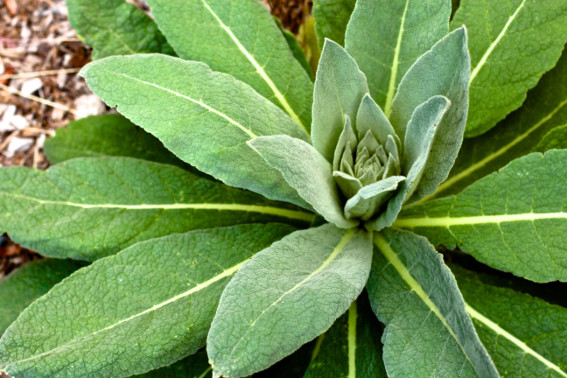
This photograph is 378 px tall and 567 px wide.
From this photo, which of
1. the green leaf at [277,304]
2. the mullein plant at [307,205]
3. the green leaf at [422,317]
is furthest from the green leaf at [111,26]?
the green leaf at [422,317]

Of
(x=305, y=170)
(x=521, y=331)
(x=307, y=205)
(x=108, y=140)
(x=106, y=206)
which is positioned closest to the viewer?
(x=305, y=170)

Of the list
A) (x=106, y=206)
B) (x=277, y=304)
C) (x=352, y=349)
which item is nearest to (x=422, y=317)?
(x=352, y=349)

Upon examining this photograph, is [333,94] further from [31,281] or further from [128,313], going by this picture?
[31,281]

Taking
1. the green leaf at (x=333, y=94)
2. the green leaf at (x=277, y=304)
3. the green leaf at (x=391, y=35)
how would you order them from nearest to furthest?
the green leaf at (x=277, y=304) < the green leaf at (x=333, y=94) < the green leaf at (x=391, y=35)

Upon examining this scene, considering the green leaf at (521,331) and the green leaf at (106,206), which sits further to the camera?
the green leaf at (106,206)

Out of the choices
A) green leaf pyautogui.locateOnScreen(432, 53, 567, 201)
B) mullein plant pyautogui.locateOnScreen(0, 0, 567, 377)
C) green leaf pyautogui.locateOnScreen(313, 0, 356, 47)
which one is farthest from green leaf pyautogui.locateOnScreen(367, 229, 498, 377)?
green leaf pyautogui.locateOnScreen(313, 0, 356, 47)

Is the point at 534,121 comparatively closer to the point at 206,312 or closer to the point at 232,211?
the point at 232,211

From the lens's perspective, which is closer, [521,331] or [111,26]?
[521,331]

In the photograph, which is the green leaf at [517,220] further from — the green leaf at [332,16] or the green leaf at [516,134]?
the green leaf at [332,16]
